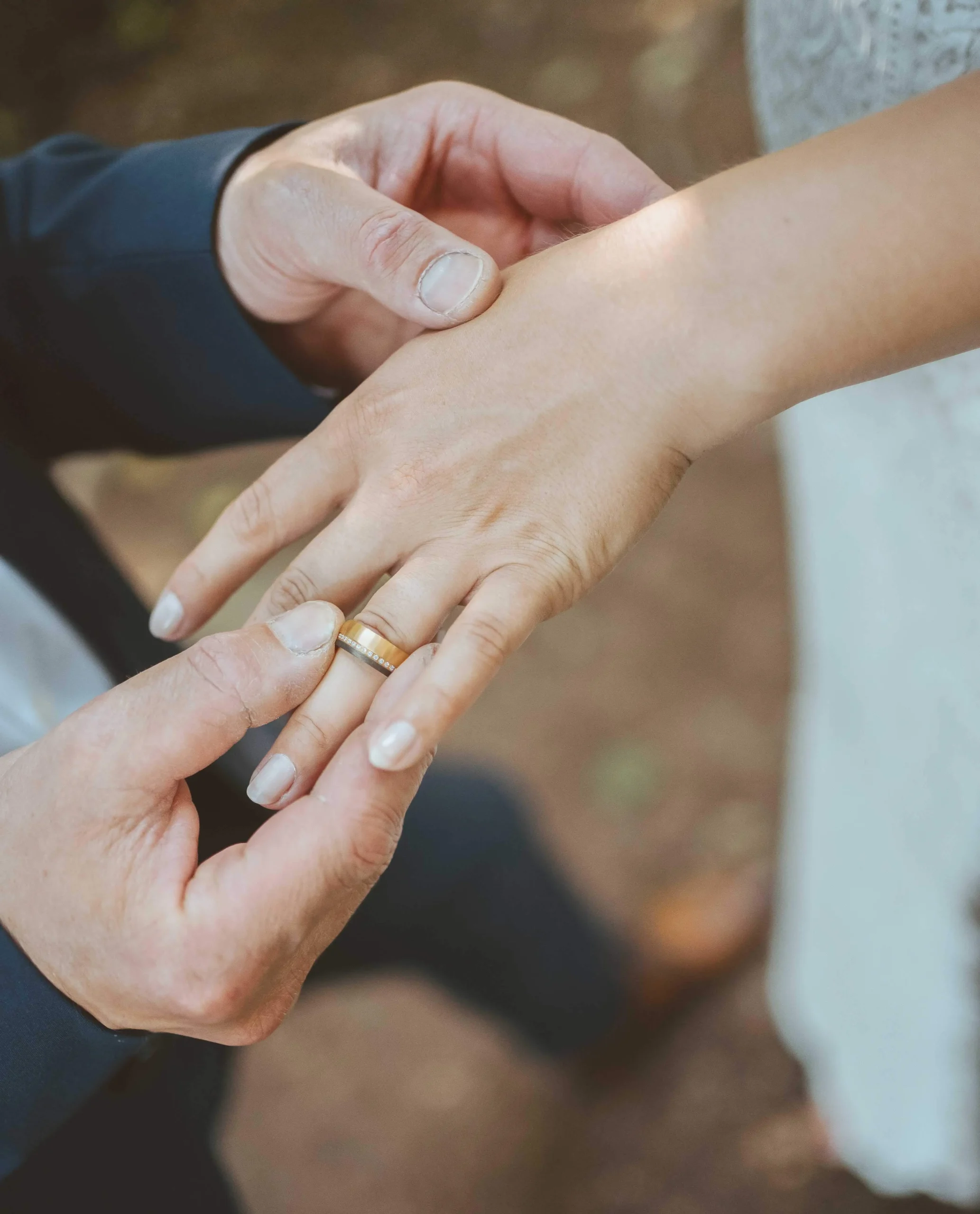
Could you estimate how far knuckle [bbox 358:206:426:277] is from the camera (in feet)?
2.74

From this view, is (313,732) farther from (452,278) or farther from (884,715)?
(884,715)

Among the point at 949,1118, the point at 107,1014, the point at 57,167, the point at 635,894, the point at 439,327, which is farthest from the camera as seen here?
the point at 635,894

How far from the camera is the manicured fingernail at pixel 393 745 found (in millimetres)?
713

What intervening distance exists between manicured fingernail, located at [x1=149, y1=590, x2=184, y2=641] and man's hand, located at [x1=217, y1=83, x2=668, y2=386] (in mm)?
319

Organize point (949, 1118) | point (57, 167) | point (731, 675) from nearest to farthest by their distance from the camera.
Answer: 1. point (57, 167)
2. point (949, 1118)
3. point (731, 675)

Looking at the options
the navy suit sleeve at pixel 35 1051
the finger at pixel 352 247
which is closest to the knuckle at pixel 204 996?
the navy suit sleeve at pixel 35 1051

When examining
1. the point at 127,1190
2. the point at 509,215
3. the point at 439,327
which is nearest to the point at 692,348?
the point at 439,327

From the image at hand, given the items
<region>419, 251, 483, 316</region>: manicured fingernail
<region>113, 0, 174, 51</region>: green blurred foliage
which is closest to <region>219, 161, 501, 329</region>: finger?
<region>419, 251, 483, 316</region>: manicured fingernail

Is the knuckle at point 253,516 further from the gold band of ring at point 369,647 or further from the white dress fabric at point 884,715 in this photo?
the white dress fabric at point 884,715

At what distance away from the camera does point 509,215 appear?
3.43ft

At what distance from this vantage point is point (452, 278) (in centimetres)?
83

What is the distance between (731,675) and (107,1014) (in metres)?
1.60

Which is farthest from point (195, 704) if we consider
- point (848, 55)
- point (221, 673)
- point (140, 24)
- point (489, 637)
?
point (140, 24)

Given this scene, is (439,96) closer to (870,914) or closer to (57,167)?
(57,167)
